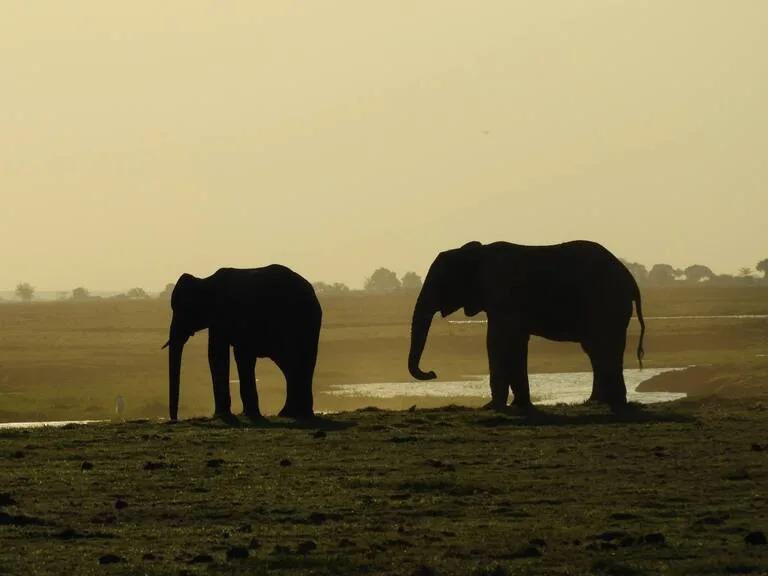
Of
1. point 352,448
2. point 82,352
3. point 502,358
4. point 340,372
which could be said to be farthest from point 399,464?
point 82,352

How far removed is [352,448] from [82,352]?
3780 inches

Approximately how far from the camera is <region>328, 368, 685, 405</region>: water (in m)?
75.9

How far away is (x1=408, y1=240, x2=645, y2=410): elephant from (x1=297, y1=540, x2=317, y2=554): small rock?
19.5 meters

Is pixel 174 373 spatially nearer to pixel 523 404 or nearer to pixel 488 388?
pixel 523 404

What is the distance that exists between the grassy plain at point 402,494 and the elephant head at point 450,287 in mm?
2428

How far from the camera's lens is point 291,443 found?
3325 centimetres

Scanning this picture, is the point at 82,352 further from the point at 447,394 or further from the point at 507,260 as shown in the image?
the point at 507,260

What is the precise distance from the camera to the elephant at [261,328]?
39062 mm

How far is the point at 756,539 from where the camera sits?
66.3 feet

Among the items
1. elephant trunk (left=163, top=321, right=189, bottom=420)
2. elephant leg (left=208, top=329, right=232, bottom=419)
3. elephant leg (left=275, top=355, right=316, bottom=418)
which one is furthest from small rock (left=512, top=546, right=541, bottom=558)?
elephant trunk (left=163, top=321, right=189, bottom=420)

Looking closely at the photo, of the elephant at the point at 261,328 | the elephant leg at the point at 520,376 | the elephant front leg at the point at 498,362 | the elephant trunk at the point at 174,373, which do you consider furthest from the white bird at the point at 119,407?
the elephant leg at the point at 520,376

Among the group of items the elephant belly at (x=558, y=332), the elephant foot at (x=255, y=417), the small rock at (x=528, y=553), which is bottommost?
the small rock at (x=528, y=553)

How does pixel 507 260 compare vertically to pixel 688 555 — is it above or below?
above

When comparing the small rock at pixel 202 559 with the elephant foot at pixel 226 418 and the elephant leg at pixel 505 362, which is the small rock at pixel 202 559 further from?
the elephant leg at pixel 505 362
